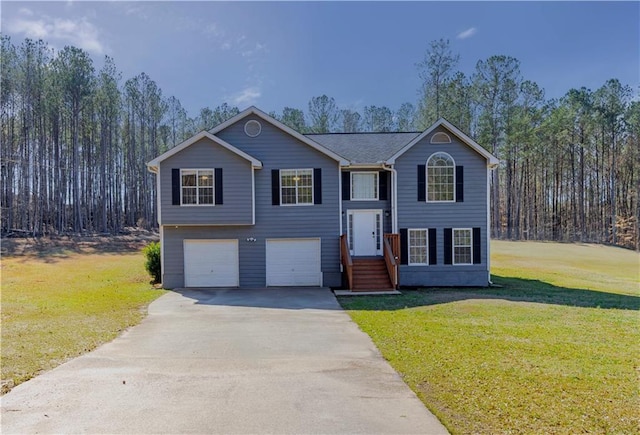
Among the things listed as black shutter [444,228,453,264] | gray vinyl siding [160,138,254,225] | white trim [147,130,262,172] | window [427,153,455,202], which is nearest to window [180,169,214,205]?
gray vinyl siding [160,138,254,225]

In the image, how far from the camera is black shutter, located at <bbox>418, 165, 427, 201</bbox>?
1611 centimetres

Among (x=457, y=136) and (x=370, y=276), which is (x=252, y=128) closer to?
(x=370, y=276)

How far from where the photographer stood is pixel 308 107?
40.4 meters

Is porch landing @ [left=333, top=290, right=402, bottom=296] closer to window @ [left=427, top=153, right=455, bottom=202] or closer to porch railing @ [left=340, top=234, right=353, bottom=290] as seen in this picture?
porch railing @ [left=340, top=234, right=353, bottom=290]

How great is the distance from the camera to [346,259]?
15.0m

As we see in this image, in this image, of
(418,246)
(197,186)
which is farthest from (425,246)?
(197,186)

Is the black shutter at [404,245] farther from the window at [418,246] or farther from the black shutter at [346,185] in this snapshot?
the black shutter at [346,185]

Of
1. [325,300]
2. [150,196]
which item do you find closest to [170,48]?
[325,300]

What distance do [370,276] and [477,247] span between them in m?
5.14

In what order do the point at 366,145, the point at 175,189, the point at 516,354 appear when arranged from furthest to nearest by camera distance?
the point at 366,145
the point at 175,189
the point at 516,354

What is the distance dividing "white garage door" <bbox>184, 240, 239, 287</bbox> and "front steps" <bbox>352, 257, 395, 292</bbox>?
513cm

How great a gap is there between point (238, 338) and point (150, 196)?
127 feet

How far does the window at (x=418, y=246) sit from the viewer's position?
633 inches

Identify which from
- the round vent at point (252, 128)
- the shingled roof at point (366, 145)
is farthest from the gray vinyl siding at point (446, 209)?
the round vent at point (252, 128)
